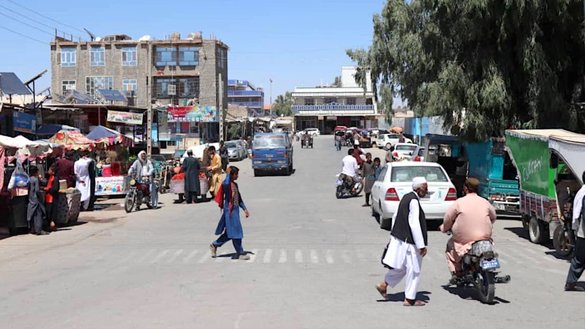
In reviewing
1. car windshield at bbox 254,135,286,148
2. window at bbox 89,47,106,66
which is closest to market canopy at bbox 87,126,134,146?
car windshield at bbox 254,135,286,148

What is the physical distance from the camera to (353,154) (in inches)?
929

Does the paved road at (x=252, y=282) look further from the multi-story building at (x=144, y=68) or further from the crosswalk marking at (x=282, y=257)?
the multi-story building at (x=144, y=68)

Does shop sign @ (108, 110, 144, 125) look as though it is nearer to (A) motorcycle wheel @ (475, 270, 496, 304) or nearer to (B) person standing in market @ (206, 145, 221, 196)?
(B) person standing in market @ (206, 145, 221, 196)

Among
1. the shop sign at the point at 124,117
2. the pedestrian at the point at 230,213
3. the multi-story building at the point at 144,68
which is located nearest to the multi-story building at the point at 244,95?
the multi-story building at the point at 144,68

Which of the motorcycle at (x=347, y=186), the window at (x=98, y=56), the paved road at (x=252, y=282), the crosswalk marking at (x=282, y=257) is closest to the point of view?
the paved road at (x=252, y=282)

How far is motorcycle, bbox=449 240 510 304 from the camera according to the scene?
767 cm

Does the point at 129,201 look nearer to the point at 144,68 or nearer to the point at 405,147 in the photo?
the point at 405,147

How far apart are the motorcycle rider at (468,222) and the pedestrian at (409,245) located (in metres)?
0.56

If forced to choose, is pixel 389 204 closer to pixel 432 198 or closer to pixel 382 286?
pixel 432 198

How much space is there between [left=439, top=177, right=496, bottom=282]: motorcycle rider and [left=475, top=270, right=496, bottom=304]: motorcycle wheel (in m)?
0.38

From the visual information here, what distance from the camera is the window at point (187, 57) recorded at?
77312mm

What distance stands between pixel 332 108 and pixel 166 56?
33798mm

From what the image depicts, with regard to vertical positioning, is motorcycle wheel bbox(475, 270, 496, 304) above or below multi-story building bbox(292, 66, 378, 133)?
below

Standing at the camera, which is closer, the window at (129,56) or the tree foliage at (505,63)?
the tree foliage at (505,63)
